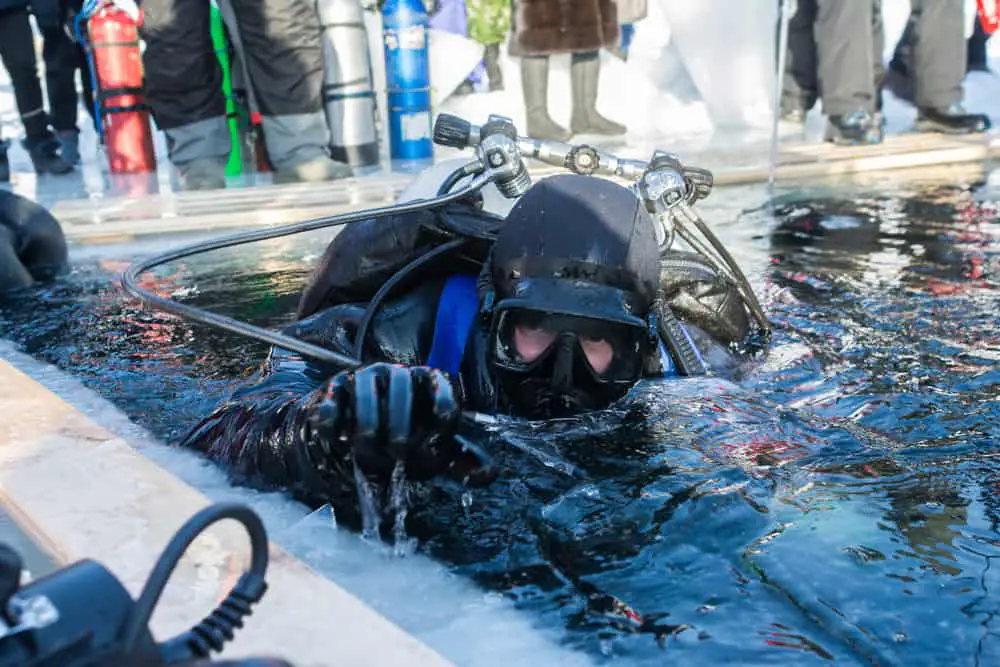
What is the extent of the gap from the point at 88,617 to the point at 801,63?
827cm

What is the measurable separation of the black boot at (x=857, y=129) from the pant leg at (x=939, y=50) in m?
0.67

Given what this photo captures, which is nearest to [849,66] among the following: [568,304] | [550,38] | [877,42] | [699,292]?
[877,42]

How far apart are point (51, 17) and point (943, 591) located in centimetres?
688

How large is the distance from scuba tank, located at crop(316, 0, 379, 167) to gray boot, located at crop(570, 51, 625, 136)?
2020mm

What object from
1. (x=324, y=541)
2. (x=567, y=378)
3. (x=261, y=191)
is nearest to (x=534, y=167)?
(x=261, y=191)

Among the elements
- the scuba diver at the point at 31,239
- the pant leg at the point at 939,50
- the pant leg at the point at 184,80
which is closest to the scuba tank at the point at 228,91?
the pant leg at the point at 184,80

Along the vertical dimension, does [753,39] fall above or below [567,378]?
above

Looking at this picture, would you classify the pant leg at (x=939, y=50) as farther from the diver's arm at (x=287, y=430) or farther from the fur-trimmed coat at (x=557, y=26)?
A: the diver's arm at (x=287, y=430)

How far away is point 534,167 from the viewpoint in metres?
6.31

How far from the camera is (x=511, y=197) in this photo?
2.83 metres

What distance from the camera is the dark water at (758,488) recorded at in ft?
5.09

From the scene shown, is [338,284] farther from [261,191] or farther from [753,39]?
[753,39]

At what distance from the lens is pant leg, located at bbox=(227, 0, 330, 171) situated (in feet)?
19.0

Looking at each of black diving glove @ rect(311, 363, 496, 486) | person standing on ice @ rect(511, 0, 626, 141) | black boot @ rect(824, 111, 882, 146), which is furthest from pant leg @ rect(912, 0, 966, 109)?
black diving glove @ rect(311, 363, 496, 486)
